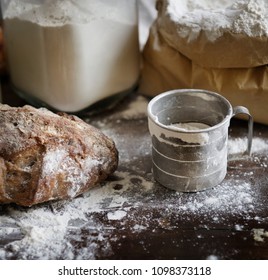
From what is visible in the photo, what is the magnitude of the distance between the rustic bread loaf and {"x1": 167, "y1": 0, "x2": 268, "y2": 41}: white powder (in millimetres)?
309

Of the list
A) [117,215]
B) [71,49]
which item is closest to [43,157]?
[117,215]

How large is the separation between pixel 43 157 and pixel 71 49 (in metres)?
0.28

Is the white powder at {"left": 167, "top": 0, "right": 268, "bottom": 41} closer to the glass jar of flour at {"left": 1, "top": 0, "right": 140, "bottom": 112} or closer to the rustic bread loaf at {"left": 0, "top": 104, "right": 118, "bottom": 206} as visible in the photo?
the glass jar of flour at {"left": 1, "top": 0, "right": 140, "bottom": 112}

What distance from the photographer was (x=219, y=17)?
107 centimetres

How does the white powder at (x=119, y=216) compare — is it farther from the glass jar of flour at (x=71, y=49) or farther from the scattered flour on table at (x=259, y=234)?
Result: the glass jar of flour at (x=71, y=49)

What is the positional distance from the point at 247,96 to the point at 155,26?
27 cm

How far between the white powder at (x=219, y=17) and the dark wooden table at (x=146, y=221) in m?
0.24

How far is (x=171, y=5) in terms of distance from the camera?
1134 millimetres

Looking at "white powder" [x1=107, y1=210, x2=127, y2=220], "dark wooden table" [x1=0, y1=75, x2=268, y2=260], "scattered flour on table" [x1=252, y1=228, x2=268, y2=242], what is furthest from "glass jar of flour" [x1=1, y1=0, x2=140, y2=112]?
"scattered flour on table" [x1=252, y1=228, x2=268, y2=242]

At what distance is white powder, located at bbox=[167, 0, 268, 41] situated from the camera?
1037 millimetres

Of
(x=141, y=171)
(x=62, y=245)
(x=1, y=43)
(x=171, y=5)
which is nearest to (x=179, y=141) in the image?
(x=141, y=171)

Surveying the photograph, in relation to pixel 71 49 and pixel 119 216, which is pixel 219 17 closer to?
pixel 71 49

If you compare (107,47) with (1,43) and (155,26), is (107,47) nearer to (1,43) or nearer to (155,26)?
(155,26)

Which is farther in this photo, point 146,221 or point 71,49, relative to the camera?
point 71,49
